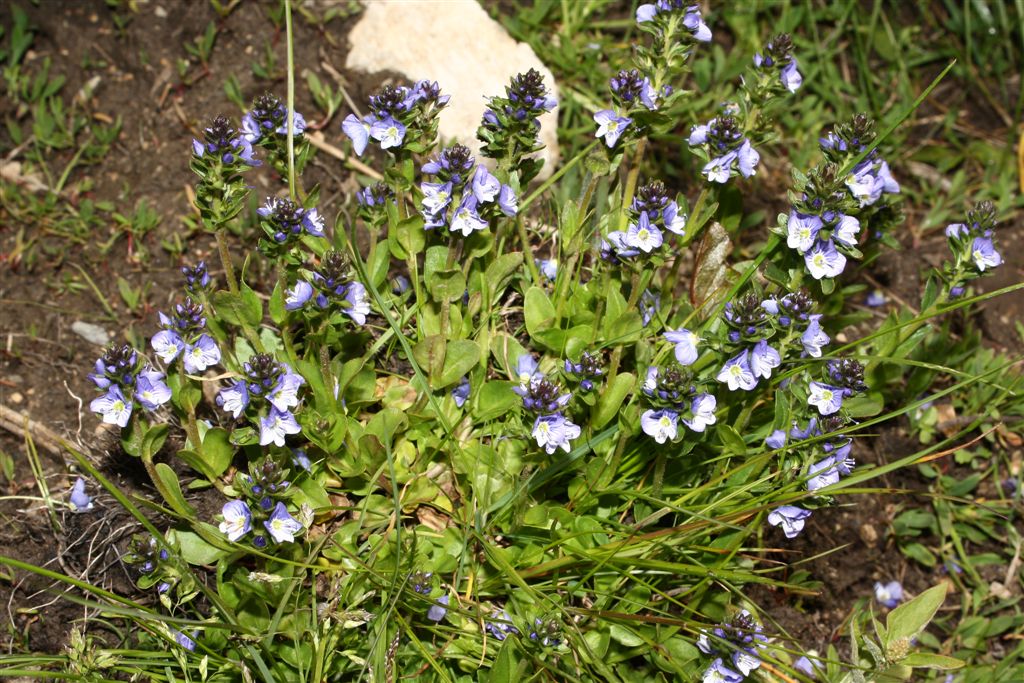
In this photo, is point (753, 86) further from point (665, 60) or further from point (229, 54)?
point (229, 54)

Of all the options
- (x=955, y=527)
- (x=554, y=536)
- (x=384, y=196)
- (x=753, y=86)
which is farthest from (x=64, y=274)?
(x=955, y=527)

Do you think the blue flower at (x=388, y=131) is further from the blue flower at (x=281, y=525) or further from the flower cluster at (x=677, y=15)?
the blue flower at (x=281, y=525)

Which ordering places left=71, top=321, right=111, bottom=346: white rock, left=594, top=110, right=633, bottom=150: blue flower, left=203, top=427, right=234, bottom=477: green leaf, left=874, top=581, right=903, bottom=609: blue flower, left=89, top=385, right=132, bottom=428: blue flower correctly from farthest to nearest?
left=71, top=321, right=111, bottom=346: white rock → left=874, top=581, right=903, bottom=609: blue flower → left=594, top=110, right=633, bottom=150: blue flower → left=203, top=427, right=234, bottom=477: green leaf → left=89, top=385, right=132, bottom=428: blue flower

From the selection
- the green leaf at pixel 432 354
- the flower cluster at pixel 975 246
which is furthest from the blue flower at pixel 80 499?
the flower cluster at pixel 975 246

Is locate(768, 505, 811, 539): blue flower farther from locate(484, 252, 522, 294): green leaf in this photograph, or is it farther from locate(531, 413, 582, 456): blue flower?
locate(484, 252, 522, 294): green leaf

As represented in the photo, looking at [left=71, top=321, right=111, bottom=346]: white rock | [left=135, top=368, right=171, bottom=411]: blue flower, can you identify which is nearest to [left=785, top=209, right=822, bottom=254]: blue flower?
[left=135, top=368, right=171, bottom=411]: blue flower

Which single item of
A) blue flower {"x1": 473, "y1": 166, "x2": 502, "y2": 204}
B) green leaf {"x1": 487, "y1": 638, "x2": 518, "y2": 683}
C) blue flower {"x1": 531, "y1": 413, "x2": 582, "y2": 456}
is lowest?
green leaf {"x1": 487, "y1": 638, "x2": 518, "y2": 683}
